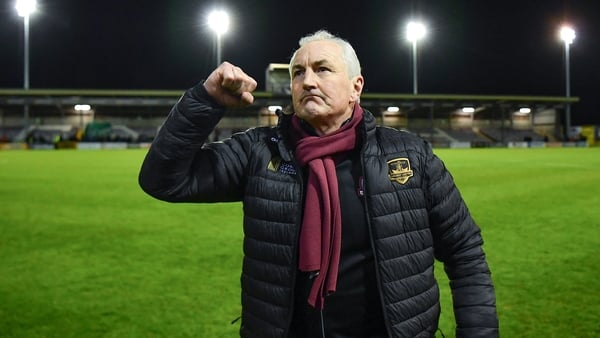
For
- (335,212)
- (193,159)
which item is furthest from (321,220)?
(193,159)

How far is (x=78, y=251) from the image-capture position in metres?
6.04

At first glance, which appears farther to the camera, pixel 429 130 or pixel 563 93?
pixel 563 93

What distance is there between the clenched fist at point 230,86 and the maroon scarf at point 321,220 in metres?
0.31

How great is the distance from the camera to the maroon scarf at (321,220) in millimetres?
2102

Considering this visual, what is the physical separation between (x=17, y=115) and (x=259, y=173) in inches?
2127

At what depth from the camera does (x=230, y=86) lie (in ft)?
6.79

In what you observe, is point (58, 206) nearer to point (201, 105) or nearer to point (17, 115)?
point (201, 105)

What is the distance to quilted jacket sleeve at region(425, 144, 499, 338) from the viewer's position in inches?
91.2

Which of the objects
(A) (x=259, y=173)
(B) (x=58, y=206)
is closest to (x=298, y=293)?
(A) (x=259, y=173)

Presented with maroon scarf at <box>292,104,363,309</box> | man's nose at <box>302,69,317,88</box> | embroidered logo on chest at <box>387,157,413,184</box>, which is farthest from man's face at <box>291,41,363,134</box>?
embroidered logo on chest at <box>387,157,413,184</box>

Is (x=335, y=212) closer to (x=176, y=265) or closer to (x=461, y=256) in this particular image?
(x=461, y=256)

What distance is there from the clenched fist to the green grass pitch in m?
2.10

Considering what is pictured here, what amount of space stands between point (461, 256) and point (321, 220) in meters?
0.71

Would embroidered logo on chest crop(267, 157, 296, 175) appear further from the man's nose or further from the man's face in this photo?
the man's nose
